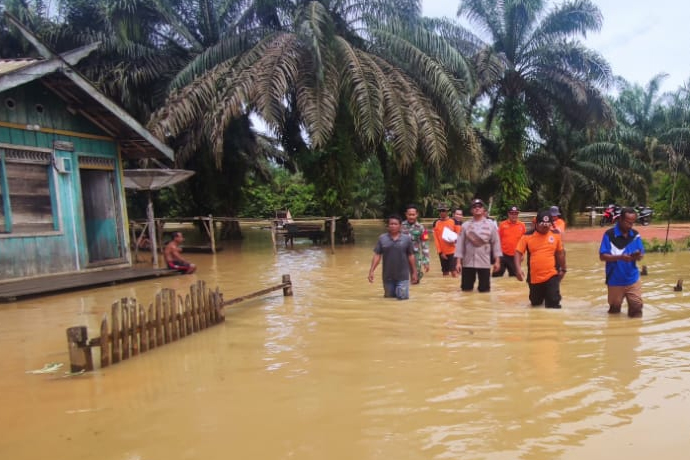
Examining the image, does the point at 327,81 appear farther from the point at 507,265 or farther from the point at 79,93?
the point at 507,265

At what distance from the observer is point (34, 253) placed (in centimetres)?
989

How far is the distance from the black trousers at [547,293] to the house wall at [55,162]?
28.2 ft

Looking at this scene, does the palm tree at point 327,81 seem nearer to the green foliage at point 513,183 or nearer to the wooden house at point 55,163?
the wooden house at point 55,163

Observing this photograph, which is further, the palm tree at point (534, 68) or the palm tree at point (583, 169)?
the palm tree at point (583, 169)

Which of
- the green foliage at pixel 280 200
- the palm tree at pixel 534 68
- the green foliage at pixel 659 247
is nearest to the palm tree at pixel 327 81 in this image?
the palm tree at pixel 534 68

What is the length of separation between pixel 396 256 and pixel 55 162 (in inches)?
275

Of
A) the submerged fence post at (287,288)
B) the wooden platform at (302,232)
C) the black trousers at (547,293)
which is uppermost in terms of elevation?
the wooden platform at (302,232)

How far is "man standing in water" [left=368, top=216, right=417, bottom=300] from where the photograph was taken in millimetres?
7531

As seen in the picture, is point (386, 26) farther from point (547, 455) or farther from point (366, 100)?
point (547, 455)

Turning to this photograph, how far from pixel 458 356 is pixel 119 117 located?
8.57 meters

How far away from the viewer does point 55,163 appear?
33.6 feet

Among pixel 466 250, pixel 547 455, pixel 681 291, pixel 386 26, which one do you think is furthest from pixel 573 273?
pixel 386 26

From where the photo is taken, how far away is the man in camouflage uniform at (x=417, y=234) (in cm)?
913

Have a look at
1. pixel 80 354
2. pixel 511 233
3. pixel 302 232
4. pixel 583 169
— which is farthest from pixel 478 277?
pixel 583 169
